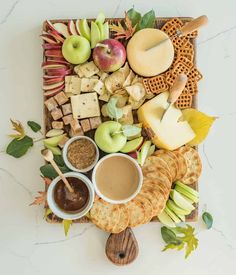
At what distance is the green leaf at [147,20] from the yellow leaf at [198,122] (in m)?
0.26

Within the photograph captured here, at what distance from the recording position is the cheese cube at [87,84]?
4.29 ft

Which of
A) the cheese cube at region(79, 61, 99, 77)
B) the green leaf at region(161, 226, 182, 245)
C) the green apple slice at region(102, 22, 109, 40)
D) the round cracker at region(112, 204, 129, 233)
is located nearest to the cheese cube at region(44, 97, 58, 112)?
the cheese cube at region(79, 61, 99, 77)

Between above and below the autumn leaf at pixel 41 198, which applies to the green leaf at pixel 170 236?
below

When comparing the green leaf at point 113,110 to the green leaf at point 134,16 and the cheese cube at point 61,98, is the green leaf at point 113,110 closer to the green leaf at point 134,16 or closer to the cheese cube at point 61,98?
the cheese cube at point 61,98

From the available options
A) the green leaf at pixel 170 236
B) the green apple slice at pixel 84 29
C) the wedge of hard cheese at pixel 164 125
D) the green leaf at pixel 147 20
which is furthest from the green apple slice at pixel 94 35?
the green leaf at pixel 170 236

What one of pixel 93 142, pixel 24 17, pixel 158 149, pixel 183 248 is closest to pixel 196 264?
pixel 183 248

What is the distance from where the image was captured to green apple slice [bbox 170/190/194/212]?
1308mm

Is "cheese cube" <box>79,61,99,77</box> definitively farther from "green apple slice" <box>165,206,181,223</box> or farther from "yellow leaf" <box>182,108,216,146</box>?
"green apple slice" <box>165,206,181,223</box>

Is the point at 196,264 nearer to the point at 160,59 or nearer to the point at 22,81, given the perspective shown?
the point at 160,59

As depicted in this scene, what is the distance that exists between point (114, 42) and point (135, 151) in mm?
295

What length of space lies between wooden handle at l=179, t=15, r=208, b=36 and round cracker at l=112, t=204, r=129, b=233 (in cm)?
49

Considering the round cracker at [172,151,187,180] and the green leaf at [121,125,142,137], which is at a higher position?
the green leaf at [121,125,142,137]

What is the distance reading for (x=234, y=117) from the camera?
55.2 inches

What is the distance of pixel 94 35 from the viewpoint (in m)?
1.32
